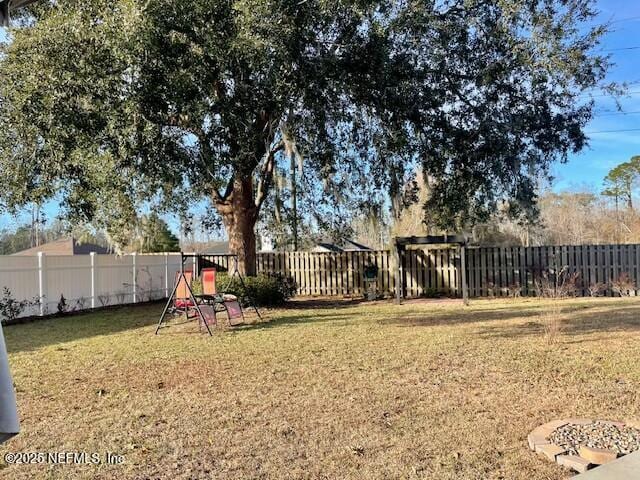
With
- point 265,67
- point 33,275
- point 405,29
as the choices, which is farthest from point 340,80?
point 33,275

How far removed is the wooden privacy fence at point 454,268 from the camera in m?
14.2

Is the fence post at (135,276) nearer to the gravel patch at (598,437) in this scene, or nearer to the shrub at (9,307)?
the shrub at (9,307)

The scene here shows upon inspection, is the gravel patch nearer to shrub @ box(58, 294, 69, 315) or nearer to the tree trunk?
the tree trunk

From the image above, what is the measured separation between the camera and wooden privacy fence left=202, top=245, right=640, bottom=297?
14.2 m

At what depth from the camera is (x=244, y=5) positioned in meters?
6.85

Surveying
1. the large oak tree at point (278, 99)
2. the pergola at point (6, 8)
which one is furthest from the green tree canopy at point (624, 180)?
the pergola at point (6, 8)

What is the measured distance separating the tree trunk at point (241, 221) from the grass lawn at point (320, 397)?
3830mm

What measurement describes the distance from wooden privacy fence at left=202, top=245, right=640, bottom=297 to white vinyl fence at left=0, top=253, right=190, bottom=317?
7.47 feet

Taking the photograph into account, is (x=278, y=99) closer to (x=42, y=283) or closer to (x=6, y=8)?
(x=6, y=8)

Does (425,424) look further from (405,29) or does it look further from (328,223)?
(328,223)

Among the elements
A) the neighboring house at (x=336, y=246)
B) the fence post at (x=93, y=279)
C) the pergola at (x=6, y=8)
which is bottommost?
the fence post at (x=93, y=279)

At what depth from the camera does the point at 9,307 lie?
35.2 feet

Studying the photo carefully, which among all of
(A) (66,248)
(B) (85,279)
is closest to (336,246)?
(B) (85,279)

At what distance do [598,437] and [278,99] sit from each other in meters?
5.89
